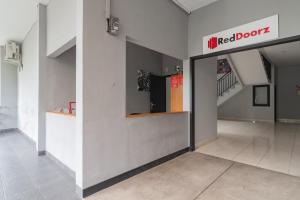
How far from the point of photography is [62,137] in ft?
9.94

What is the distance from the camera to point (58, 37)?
3.26m

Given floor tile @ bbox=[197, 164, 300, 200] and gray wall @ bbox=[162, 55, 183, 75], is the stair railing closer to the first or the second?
gray wall @ bbox=[162, 55, 183, 75]

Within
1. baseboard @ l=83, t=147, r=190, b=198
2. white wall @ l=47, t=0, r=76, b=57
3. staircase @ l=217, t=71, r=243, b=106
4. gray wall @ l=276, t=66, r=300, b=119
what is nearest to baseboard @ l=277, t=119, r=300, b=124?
gray wall @ l=276, t=66, r=300, b=119

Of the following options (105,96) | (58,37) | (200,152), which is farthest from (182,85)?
(58,37)

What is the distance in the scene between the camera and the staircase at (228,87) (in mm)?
10070

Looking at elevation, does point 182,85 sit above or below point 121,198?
above

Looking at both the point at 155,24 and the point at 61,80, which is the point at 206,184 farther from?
the point at 61,80

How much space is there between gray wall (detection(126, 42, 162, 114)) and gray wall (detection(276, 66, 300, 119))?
773 centimetres

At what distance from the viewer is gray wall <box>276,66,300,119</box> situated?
9.15 m

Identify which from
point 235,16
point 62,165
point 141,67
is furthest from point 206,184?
point 141,67

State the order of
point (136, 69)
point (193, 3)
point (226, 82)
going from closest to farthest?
point (193, 3), point (136, 69), point (226, 82)

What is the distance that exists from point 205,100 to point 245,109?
6977mm

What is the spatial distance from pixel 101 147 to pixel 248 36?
10.1ft

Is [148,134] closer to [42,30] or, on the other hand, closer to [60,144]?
[60,144]
